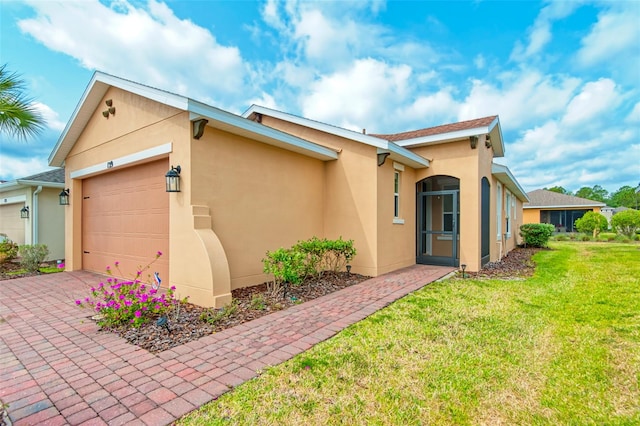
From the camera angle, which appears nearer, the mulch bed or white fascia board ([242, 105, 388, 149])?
the mulch bed

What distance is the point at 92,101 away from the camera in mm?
8484

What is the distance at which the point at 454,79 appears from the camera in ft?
46.1

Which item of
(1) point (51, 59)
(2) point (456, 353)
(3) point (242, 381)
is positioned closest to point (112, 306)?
(3) point (242, 381)

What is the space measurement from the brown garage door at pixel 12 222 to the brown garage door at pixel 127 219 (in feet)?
19.6

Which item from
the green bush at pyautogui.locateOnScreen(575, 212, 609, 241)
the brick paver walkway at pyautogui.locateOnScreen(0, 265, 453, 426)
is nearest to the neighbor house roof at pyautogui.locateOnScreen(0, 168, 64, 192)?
the brick paver walkway at pyautogui.locateOnScreen(0, 265, 453, 426)

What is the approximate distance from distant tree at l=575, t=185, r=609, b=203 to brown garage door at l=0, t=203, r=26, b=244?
332 ft

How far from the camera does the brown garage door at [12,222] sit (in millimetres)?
13379

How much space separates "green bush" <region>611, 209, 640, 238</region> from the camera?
20656mm

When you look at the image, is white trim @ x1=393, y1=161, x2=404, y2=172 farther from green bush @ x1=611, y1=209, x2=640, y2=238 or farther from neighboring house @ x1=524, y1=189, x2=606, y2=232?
neighboring house @ x1=524, y1=189, x2=606, y2=232

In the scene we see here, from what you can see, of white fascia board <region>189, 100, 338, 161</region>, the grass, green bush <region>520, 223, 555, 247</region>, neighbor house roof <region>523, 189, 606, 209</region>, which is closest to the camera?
the grass

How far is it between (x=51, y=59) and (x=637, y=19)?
15.4m

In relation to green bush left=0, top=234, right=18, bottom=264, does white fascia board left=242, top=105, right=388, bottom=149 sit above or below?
above

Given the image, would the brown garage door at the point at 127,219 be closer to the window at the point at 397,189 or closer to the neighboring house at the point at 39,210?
the neighboring house at the point at 39,210

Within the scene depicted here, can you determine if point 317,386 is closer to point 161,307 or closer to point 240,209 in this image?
point 161,307
